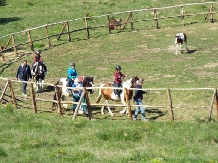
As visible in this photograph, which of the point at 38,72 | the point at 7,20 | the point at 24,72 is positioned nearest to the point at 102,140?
the point at 24,72

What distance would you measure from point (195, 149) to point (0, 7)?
3275 cm

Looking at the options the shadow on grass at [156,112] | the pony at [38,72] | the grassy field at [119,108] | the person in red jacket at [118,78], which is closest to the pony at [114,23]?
the grassy field at [119,108]

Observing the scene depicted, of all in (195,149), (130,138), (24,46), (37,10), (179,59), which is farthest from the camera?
(37,10)

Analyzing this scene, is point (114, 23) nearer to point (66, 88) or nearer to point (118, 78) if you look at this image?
point (118, 78)

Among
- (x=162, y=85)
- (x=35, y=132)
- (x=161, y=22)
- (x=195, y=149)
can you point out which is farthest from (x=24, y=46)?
(x=195, y=149)

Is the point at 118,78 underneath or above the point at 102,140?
above

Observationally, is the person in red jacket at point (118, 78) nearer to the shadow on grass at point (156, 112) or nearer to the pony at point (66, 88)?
the pony at point (66, 88)

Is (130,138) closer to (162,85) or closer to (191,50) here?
(162,85)

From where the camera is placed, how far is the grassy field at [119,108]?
15328 mm

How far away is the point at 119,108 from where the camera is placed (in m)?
21.5

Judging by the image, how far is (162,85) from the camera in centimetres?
2397

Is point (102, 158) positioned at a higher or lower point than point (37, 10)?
lower

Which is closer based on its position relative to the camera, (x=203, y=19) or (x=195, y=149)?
(x=195, y=149)

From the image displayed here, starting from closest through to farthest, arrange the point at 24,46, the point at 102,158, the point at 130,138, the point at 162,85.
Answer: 1. the point at 102,158
2. the point at 130,138
3. the point at 162,85
4. the point at 24,46
